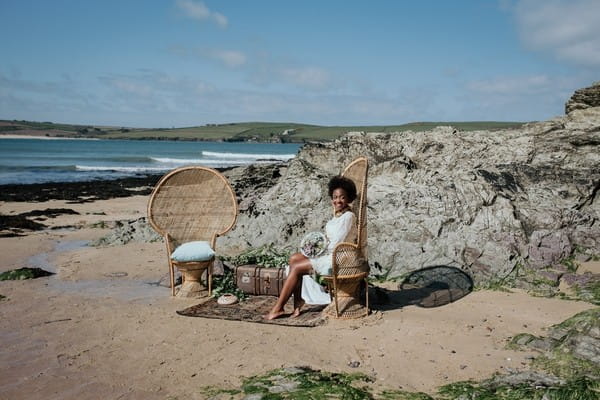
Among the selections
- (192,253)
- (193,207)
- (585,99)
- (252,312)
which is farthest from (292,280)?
(585,99)

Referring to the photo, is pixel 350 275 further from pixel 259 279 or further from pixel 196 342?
pixel 196 342

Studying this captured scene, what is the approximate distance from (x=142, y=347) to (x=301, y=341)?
1.63 metres

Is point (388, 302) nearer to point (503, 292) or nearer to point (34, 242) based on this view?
point (503, 292)

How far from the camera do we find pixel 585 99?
34.6ft

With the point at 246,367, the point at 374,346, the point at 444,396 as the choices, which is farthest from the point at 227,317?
the point at 444,396

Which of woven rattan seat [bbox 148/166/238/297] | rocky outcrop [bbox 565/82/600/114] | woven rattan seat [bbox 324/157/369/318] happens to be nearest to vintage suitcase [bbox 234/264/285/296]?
woven rattan seat [bbox 148/166/238/297]

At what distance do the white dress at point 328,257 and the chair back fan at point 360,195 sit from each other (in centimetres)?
10

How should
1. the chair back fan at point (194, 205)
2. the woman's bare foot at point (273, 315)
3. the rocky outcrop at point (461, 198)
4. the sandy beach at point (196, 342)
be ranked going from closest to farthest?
the sandy beach at point (196, 342)
the woman's bare foot at point (273, 315)
the chair back fan at point (194, 205)
the rocky outcrop at point (461, 198)

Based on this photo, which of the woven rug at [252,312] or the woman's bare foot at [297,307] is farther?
the woman's bare foot at [297,307]

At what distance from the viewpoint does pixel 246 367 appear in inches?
180

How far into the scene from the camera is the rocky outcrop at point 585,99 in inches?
408

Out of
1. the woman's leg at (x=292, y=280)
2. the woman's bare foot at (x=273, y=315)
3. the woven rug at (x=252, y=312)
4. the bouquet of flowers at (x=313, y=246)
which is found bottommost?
the woven rug at (x=252, y=312)

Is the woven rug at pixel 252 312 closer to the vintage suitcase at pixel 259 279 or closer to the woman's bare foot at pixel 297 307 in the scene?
the woman's bare foot at pixel 297 307

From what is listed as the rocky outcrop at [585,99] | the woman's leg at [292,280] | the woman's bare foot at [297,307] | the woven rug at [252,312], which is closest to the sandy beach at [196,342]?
the woven rug at [252,312]
